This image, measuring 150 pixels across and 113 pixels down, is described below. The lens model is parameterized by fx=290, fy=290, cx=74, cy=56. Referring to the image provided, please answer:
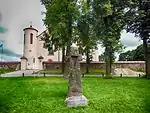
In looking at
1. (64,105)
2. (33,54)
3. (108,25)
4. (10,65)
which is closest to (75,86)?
(64,105)

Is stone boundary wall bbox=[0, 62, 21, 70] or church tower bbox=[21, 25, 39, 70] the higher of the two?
church tower bbox=[21, 25, 39, 70]

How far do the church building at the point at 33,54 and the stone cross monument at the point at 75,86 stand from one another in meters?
49.1

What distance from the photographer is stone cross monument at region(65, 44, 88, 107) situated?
47.3 ft

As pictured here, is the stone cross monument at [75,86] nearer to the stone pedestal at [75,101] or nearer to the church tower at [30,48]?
the stone pedestal at [75,101]

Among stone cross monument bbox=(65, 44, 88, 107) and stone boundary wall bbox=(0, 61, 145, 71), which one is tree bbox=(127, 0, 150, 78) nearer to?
stone cross monument bbox=(65, 44, 88, 107)

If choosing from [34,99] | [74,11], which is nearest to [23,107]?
[34,99]

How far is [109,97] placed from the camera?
52.9ft

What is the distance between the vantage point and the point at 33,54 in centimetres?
6606

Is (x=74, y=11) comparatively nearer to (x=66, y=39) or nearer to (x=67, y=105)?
(x=66, y=39)

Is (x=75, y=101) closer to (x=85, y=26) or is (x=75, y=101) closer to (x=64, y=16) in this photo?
A: (x=64, y=16)

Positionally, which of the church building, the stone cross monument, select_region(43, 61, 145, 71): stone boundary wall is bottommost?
the stone cross monument

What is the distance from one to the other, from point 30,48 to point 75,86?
5239 centimetres

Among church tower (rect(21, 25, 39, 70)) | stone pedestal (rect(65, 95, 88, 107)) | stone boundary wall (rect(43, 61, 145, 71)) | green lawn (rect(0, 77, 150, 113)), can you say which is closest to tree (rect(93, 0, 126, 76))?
green lawn (rect(0, 77, 150, 113))

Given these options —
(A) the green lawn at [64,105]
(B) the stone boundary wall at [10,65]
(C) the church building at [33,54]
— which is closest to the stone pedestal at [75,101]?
(A) the green lawn at [64,105]
